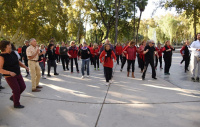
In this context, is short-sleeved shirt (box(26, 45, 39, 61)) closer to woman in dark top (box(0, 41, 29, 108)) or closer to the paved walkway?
the paved walkway

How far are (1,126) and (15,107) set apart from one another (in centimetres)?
96

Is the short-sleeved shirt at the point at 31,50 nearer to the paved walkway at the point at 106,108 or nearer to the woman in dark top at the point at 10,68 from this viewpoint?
the paved walkway at the point at 106,108

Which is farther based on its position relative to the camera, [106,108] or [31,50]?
[31,50]

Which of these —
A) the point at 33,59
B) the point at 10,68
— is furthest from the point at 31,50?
the point at 10,68

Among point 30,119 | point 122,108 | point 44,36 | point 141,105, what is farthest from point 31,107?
point 44,36

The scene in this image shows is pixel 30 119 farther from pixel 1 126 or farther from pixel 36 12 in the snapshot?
pixel 36 12

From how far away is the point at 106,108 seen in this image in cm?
Answer: 400

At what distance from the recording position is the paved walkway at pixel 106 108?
128 inches

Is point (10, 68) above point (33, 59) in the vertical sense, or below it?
below

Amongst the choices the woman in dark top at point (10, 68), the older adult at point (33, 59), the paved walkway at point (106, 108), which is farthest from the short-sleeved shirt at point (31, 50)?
the woman in dark top at point (10, 68)

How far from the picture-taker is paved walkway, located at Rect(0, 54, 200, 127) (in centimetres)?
326

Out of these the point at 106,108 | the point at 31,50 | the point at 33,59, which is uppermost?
the point at 31,50

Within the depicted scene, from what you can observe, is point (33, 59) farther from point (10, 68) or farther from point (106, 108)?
point (106, 108)

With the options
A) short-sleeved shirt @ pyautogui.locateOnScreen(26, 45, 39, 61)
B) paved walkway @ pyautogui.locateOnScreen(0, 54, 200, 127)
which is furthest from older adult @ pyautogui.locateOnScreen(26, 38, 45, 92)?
paved walkway @ pyautogui.locateOnScreen(0, 54, 200, 127)
